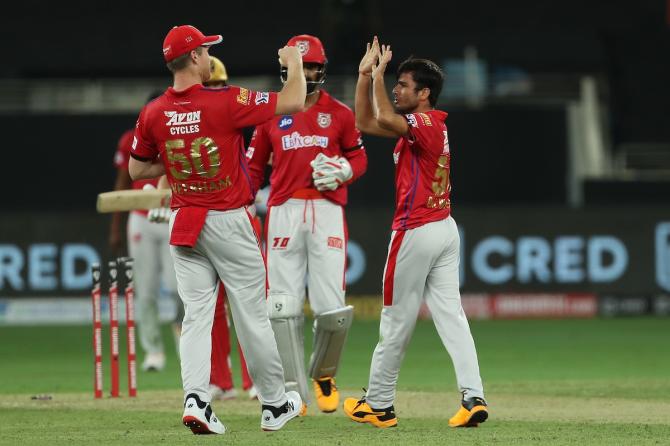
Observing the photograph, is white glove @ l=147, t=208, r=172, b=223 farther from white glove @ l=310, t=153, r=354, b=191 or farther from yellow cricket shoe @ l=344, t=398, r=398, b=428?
yellow cricket shoe @ l=344, t=398, r=398, b=428

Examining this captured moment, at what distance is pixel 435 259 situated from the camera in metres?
7.92

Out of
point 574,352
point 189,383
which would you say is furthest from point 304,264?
point 574,352

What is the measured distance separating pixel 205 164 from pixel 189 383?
1.12 metres

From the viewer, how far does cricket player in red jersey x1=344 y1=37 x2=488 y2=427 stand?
781 cm

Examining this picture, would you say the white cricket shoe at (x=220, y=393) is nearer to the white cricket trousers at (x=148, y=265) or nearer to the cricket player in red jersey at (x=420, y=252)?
the cricket player in red jersey at (x=420, y=252)

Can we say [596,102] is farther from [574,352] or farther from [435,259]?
[435,259]

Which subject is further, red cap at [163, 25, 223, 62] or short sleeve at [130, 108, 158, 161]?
short sleeve at [130, 108, 158, 161]

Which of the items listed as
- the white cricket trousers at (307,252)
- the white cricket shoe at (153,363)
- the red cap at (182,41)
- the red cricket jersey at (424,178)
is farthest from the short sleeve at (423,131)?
the white cricket shoe at (153,363)

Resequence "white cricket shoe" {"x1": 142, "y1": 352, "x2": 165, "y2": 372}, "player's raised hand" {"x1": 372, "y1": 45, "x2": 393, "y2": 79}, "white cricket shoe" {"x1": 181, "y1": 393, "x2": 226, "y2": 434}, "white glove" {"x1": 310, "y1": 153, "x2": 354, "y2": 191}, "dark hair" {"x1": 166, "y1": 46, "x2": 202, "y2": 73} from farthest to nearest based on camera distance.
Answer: "white cricket shoe" {"x1": 142, "y1": 352, "x2": 165, "y2": 372} → "white glove" {"x1": 310, "y1": 153, "x2": 354, "y2": 191} → "player's raised hand" {"x1": 372, "y1": 45, "x2": 393, "y2": 79} → "dark hair" {"x1": 166, "y1": 46, "x2": 202, "y2": 73} → "white cricket shoe" {"x1": 181, "y1": 393, "x2": 226, "y2": 434}

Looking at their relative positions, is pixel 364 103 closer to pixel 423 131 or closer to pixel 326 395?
pixel 423 131

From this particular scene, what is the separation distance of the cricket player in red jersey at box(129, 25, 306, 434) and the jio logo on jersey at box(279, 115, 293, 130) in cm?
126

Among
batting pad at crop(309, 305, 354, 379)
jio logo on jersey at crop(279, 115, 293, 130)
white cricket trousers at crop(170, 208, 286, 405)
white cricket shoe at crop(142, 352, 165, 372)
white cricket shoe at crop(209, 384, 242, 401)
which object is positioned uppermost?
jio logo on jersey at crop(279, 115, 293, 130)

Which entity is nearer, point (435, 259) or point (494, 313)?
point (435, 259)

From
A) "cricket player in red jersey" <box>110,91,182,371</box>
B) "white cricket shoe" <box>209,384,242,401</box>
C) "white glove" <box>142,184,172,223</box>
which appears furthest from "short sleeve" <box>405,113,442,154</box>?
"cricket player in red jersey" <box>110,91,182,371</box>
